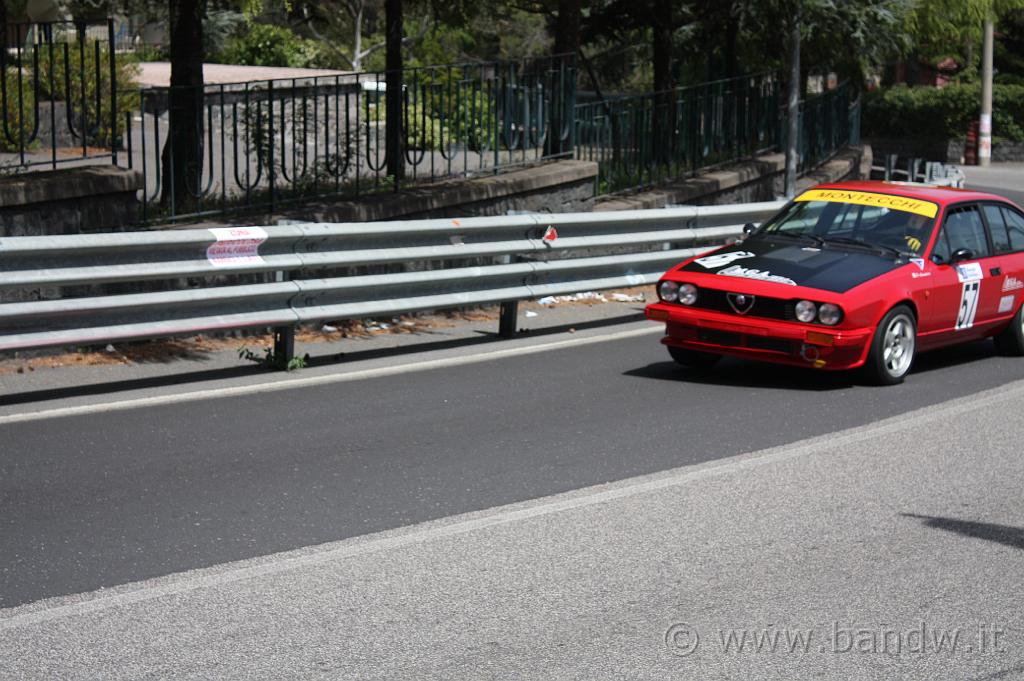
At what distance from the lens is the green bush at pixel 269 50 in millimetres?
52062

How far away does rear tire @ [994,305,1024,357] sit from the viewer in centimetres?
1160

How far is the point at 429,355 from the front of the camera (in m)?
11.0

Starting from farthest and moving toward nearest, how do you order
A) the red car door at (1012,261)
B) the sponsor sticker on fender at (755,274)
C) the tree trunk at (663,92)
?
the tree trunk at (663,92) → the red car door at (1012,261) → the sponsor sticker on fender at (755,274)

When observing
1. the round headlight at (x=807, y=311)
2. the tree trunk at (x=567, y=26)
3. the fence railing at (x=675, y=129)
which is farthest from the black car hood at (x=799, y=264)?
the tree trunk at (x=567, y=26)

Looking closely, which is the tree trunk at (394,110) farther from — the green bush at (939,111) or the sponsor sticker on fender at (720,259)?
the green bush at (939,111)

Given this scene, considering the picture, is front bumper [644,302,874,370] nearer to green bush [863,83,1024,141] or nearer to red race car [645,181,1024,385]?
red race car [645,181,1024,385]

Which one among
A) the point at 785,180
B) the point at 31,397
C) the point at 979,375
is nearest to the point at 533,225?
the point at 979,375

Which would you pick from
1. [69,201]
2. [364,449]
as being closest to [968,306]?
[364,449]

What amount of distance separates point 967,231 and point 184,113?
6569mm

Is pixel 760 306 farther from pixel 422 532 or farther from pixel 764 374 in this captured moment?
pixel 422 532

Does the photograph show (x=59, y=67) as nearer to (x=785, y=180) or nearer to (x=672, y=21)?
(x=672, y=21)

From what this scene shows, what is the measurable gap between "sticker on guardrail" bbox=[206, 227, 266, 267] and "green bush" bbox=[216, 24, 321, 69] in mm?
42958

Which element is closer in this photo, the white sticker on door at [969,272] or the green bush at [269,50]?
the white sticker on door at [969,272]

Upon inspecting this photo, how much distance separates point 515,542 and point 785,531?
48.6 inches
